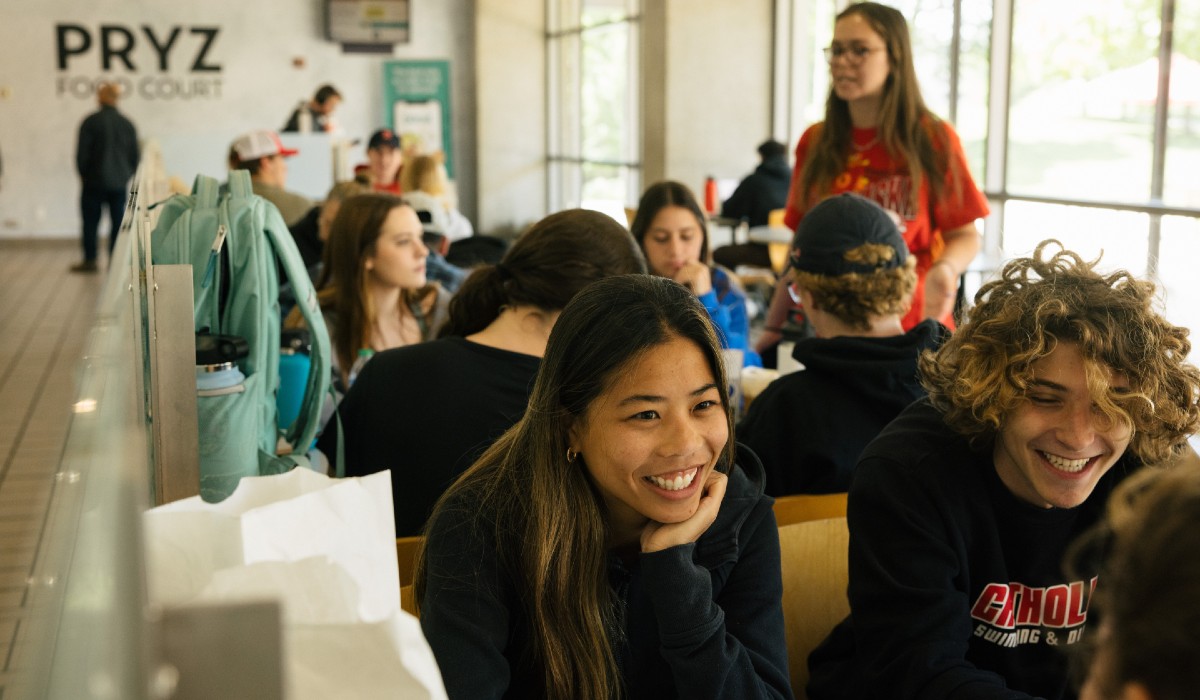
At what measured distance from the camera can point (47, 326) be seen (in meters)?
8.92

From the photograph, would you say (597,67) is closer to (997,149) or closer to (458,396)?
(997,149)

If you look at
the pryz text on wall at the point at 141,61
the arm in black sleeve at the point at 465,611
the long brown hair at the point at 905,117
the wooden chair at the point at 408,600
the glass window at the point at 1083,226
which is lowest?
the wooden chair at the point at 408,600

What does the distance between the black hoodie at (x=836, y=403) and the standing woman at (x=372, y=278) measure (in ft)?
4.74

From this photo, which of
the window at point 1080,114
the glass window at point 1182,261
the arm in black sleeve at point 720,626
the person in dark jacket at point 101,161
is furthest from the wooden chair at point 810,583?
the person in dark jacket at point 101,161

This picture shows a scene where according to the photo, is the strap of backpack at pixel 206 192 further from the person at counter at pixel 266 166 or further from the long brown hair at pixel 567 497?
the person at counter at pixel 266 166

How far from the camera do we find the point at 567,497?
5.13ft

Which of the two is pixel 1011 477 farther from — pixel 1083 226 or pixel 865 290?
pixel 1083 226

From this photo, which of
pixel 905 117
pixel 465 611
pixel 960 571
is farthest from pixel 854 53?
pixel 465 611

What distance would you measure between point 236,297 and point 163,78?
1273cm

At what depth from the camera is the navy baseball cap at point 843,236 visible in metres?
2.64

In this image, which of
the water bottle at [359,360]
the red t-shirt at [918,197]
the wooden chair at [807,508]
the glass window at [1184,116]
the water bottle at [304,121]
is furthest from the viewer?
the water bottle at [304,121]

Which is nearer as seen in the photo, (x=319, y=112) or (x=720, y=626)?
(x=720, y=626)

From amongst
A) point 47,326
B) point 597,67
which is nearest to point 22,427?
point 47,326

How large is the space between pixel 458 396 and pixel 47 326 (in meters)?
7.65
